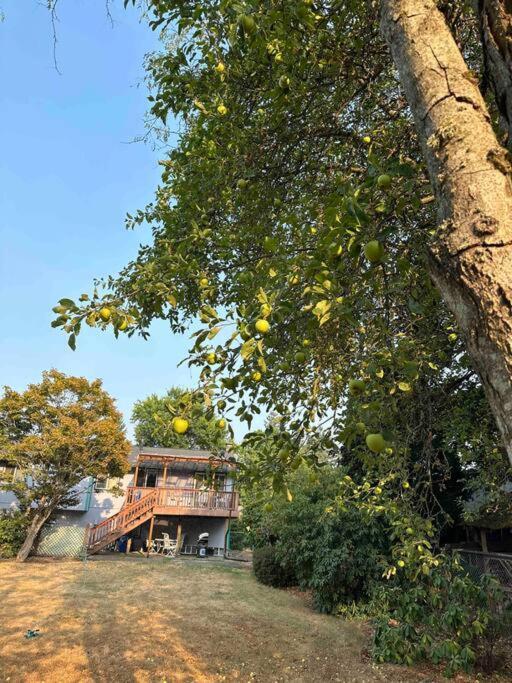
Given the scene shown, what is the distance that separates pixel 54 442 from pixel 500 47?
16.9 m

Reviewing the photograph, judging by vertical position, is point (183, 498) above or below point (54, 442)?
below

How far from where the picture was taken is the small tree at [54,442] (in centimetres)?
1582

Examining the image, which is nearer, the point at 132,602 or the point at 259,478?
the point at 259,478

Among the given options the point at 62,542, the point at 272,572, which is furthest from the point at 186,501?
the point at 272,572

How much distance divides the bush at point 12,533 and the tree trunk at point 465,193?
1859 cm

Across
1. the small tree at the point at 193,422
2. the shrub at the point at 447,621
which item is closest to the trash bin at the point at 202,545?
the shrub at the point at 447,621

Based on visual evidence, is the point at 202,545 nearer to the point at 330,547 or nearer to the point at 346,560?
the point at 330,547

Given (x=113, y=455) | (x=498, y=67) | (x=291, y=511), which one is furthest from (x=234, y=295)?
(x=113, y=455)

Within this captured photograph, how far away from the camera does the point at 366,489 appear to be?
15.7 feet

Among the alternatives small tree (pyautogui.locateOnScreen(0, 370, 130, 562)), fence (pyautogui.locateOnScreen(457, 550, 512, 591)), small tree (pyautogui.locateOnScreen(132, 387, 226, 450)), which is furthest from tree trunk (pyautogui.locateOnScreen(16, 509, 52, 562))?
small tree (pyautogui.locateOnScreen(132, 387, 226, 450))

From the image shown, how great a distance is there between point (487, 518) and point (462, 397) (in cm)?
879

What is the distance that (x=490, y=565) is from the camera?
11.2 meters

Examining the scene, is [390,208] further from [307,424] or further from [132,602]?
[132,602]

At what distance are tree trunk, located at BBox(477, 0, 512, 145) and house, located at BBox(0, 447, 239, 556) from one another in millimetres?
18184
